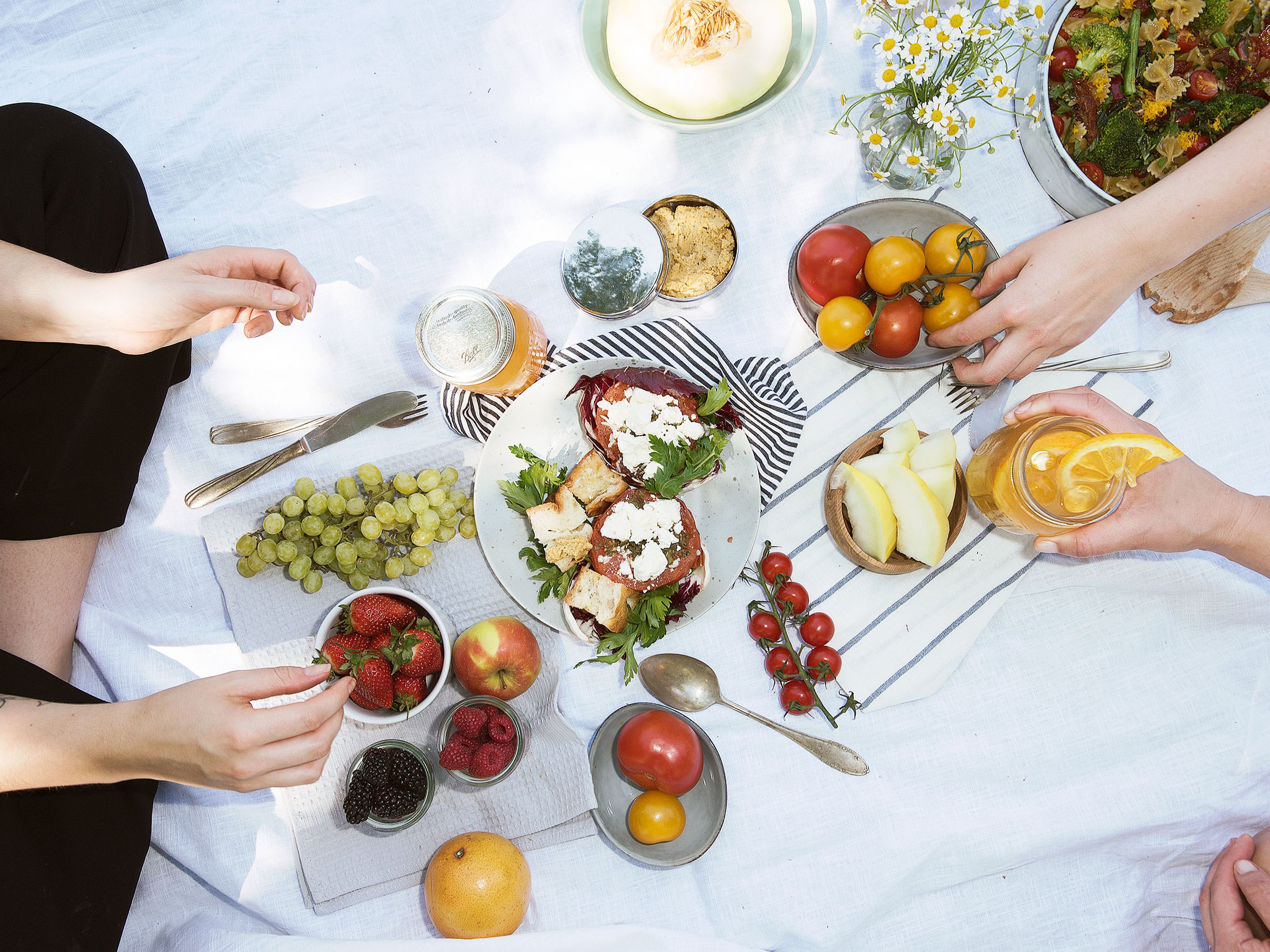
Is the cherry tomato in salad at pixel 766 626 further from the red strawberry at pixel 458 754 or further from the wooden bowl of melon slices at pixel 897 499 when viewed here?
the red strawberry at pixel 458 754

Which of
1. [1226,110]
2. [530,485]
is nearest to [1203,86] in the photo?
[1226,110]

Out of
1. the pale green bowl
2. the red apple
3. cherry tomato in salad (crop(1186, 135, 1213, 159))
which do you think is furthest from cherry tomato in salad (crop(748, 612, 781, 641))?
cherry tomato in salad (crop(1186, 135, 1213, 159))

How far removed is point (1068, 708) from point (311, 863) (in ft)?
4.34

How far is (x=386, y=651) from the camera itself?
117 centimetres

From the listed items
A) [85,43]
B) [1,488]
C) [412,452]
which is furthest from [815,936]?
[85,43]

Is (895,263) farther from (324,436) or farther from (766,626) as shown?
(324,436)

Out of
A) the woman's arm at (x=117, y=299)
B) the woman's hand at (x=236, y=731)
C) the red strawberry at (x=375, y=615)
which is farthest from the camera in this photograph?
the red strawberry at (x=375, y=615)

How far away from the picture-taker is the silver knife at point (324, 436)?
4.24 feet

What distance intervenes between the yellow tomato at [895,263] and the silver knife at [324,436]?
0.81m

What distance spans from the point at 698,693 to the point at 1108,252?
0.95 m

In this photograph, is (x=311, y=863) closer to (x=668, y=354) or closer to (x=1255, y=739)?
(x=668, y=354)

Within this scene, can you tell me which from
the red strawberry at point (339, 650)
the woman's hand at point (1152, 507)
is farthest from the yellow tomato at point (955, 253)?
the red strawberry at point (339, 650)

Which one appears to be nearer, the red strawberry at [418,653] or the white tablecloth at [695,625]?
the red strawberry at [418,653]

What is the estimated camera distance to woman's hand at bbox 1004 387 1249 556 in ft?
3.82
